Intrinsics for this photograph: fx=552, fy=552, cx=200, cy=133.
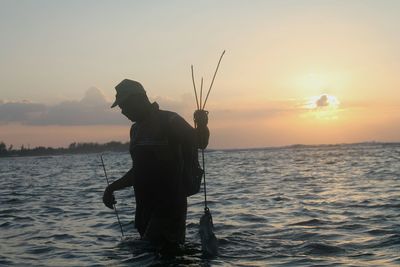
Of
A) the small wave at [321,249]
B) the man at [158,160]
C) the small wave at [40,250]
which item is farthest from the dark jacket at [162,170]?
the small wave at [40,250]

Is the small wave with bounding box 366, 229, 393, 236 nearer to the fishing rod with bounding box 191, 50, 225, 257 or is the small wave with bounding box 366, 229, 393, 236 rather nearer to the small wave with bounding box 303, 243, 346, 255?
the small wave with bounding box 303, 243, 346, 255

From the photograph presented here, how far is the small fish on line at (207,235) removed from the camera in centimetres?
823

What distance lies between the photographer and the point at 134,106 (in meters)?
8.25

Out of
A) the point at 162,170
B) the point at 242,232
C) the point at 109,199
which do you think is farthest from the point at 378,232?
the point at 109,199

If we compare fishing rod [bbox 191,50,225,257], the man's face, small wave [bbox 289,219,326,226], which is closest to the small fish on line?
fishing rod [bbox 191,50,225,257]

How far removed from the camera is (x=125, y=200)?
19.6 meters

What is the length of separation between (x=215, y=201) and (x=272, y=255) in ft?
29.2

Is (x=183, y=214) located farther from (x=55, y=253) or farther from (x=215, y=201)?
(x=215, y=201)

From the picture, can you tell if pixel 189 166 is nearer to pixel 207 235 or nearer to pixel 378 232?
pixel 207 235

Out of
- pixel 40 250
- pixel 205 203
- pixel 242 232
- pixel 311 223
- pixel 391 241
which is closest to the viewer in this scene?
pixel 205 203

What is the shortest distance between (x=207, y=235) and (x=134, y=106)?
2.27 m

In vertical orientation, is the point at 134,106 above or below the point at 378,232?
above

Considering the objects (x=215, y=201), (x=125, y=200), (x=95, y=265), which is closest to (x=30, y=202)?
(x=125, y=200)

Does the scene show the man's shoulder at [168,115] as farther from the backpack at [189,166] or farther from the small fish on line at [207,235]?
the small fish on line at [207,235]
